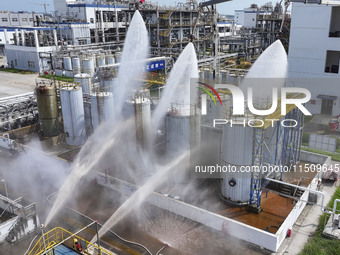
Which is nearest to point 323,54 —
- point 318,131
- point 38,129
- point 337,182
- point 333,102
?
point 333,102

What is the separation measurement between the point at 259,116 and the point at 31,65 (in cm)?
4813

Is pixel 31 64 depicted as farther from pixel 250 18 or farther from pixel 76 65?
pixel 250 18

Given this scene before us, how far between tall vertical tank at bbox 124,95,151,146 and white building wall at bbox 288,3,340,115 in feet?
58.9

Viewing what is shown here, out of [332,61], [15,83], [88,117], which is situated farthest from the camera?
[15,83]

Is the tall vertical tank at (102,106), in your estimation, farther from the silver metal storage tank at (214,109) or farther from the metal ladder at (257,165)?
the metal ladder at (257,165)

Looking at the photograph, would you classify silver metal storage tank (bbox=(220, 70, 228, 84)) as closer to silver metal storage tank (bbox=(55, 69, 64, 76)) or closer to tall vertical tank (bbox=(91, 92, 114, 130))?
tall vertical tank (bbox=(91, 92, 114, 130))

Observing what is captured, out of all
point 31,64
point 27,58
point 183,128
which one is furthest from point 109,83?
point 27,58

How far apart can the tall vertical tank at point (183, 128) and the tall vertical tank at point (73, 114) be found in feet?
28.1

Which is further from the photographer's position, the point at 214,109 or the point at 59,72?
the point at 59,72

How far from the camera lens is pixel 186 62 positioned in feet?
71.2

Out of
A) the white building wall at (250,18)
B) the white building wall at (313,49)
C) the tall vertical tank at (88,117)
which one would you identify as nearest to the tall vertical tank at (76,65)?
the tall vertical tank at (88,117)

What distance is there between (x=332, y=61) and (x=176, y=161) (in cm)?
2209

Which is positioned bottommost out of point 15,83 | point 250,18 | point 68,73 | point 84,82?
point 15,83

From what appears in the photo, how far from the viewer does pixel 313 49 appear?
30.3m
